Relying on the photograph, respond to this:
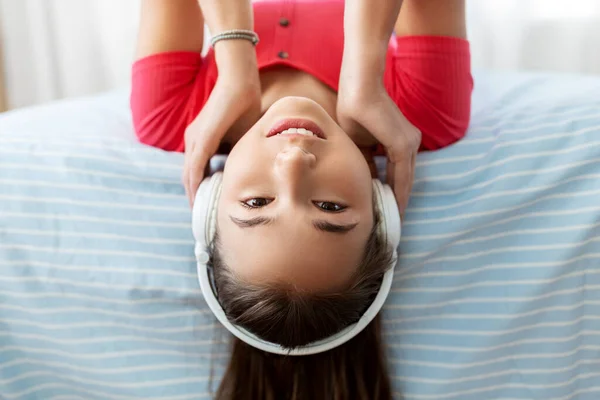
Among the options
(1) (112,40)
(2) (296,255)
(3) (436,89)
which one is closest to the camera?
(2) (296,255)

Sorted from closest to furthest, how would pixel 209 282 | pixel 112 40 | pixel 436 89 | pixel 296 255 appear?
pixel 296 255
pixel 209 282
pixel 436 89
pixel 112 40

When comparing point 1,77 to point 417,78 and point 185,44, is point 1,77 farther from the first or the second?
point 417,78

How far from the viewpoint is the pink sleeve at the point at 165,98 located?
114 centimetres

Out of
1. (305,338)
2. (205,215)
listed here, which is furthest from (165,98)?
(305,338)

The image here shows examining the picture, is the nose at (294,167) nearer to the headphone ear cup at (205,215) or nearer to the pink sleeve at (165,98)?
the headphone ear cup at (205,215)

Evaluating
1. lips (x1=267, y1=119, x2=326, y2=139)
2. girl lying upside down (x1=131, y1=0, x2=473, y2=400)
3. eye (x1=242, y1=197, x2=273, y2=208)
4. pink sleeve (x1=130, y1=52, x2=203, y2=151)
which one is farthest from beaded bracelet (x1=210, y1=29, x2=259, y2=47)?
eye (x1=242, y1=197, x2=273, y2=208)

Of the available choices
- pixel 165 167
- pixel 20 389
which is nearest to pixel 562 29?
pixel 165 167

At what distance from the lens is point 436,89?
3.56 feet

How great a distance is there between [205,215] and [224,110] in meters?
0.19

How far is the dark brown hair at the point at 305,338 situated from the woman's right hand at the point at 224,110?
0.52ft

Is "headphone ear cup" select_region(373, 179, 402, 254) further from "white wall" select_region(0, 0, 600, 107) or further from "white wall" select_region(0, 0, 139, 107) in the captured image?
"white wall" select_region(0, 0, 139, 107)

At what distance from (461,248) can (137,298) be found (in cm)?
60

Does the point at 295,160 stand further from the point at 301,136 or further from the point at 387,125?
the point at 387,125

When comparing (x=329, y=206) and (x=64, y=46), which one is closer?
(x=329, y=206)
